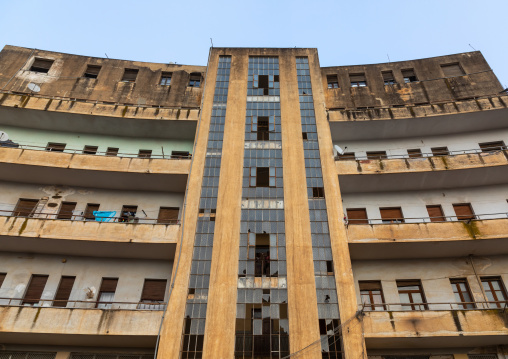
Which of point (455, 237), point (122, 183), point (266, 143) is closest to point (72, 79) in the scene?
point (122, 183)

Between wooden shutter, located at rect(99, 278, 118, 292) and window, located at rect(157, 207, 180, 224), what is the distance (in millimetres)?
3632

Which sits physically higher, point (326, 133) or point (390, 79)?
point (390, 79)

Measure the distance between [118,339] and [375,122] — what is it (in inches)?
679

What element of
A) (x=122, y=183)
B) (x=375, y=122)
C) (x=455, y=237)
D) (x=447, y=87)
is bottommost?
(x=455, y=237)

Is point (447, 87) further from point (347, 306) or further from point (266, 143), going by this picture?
point (347, 306)

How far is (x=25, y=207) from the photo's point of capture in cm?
1814

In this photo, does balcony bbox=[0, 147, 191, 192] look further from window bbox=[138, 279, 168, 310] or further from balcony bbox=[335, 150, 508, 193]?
balcony bbox=[335, 150, 508, 193]

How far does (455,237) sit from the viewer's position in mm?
15484

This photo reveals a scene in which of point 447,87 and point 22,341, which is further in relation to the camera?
point 447,87

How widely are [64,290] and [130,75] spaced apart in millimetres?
14849

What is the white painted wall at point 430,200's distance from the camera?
17.9 metres

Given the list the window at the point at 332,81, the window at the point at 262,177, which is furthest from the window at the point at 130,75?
the window at the point at 332,81

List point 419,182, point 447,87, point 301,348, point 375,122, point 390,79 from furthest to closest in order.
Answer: point 390,79 < point 447,87 < point 375,122 < point 419,182 < point 301,348

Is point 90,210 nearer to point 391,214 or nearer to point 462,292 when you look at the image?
point 391,214
